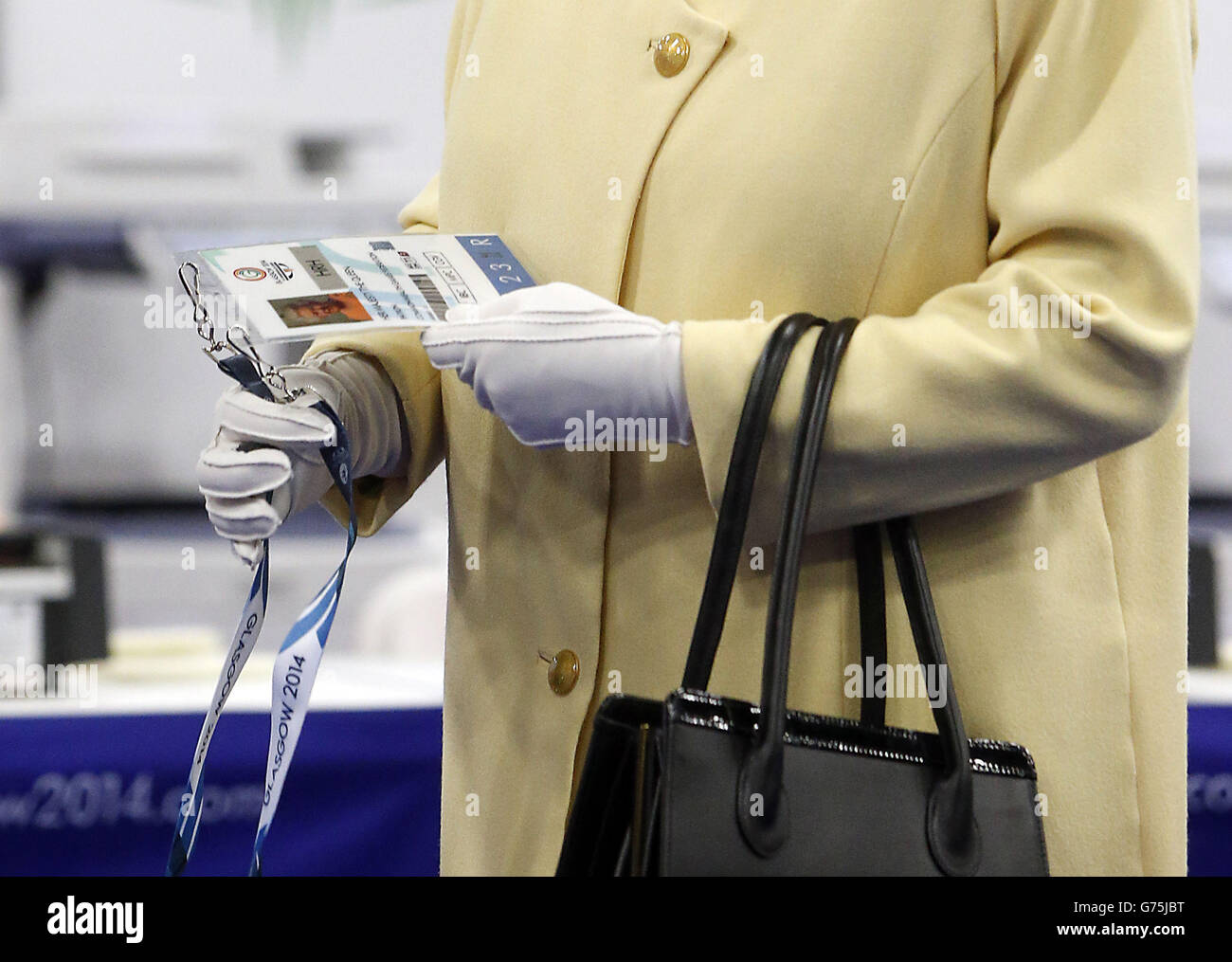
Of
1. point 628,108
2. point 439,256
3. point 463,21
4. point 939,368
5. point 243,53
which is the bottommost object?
point 939,368

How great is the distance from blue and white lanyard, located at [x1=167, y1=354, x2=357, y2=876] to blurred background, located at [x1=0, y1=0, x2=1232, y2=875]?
40.2 inches

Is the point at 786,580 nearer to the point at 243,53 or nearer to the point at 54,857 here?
the point at 54,857

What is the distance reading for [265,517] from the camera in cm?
89

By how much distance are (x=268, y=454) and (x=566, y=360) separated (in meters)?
0.23

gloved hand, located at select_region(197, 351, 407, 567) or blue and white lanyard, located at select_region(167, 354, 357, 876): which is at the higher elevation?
gloved hand, located at select_region(197, 351, 407, 567)

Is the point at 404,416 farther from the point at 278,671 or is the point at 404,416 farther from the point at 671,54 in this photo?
the point at 671,54

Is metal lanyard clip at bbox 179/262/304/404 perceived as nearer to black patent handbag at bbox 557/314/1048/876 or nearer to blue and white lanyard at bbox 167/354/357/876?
blue and white lanyard at bbox 167/354/357/876

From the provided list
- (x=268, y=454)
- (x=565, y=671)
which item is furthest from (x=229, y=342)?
(x=565, y=671)

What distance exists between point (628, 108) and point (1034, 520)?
42cm

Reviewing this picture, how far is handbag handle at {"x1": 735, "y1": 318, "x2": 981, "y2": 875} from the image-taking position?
72cm

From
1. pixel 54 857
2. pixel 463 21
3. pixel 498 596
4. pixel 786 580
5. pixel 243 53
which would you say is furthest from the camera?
pixel 243 53

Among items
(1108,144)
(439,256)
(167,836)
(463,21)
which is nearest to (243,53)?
(167,836)

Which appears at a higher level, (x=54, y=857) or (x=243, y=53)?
(x=243, y=53)

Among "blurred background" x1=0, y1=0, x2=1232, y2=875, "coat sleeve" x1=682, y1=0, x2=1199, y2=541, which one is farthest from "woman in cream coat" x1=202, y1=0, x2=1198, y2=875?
"blurred background" x1=0, y1=0, x2=1232, y2=875
